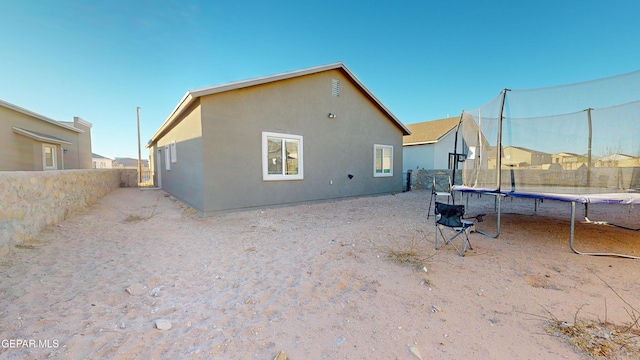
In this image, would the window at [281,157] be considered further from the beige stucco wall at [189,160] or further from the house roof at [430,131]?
the house roof at [430,131]

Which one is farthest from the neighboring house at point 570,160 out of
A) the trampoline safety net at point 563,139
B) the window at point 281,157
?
the window at point 281,157

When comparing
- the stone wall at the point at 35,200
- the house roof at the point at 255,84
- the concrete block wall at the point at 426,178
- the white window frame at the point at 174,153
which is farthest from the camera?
the concrete block wall at the point at 426,178

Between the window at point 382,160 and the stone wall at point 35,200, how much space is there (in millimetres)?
10051

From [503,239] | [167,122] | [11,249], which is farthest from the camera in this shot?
[167,122]

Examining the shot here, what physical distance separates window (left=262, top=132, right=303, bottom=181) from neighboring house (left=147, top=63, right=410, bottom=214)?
1.3 inches

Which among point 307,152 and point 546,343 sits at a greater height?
point 307,152

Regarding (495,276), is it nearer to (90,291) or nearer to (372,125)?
(90,291)

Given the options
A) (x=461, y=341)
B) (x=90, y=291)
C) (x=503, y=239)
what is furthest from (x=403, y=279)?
(x=90, y=291)

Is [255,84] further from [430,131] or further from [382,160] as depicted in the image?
[430,131]

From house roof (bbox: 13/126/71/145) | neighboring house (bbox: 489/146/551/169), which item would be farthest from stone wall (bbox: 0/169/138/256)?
neighboring house (bbox: 489/146/551/169)

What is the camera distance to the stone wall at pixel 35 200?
3906 millimetres

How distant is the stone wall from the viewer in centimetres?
391

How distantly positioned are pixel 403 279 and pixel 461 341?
1.08m

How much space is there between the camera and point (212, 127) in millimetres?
6527
